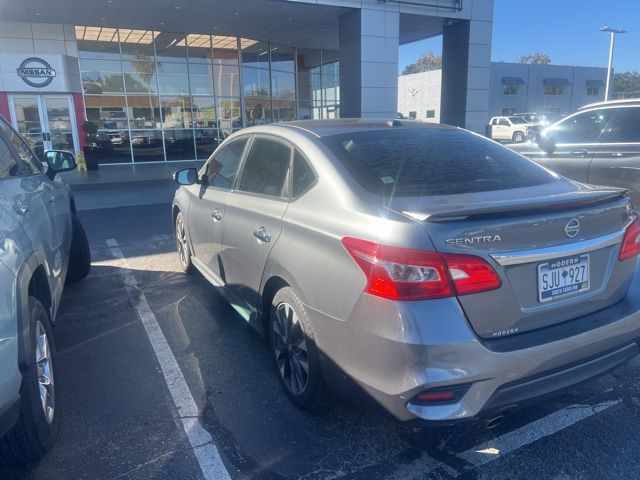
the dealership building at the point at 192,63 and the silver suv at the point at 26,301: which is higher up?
the dealership building at the point at 192,63

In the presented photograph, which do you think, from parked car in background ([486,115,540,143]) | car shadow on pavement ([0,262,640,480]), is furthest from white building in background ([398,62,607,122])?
car shadow on pavement ([0,262,640,480])

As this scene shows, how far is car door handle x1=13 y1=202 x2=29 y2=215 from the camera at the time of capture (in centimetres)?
285

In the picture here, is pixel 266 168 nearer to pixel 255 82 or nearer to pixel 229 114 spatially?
pixel 229 114

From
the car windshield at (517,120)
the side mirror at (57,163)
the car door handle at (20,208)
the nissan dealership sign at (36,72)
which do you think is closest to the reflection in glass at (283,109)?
the nissan dealership sign at (36,72)

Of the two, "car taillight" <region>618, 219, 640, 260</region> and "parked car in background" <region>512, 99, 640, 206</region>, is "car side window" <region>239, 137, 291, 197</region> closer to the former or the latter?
"car taillight" <region>618, 219, 640, 260</region>

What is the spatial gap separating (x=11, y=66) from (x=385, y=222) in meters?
19.5

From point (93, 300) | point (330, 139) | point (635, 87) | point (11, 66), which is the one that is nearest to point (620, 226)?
point (330, 139)

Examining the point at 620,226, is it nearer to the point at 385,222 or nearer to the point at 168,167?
the point at 385,222

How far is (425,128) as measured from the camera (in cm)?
362

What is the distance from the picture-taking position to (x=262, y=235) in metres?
3.18

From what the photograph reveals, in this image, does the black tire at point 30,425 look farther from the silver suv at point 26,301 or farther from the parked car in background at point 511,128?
the parked car in background at point 511,128

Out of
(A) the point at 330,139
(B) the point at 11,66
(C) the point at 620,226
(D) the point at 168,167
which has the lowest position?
(D) the point at 168,167

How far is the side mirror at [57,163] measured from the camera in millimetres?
4700

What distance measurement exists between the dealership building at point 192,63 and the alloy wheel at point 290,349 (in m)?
14.5
